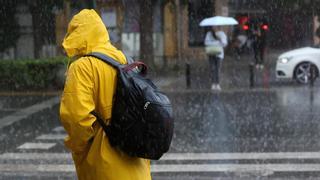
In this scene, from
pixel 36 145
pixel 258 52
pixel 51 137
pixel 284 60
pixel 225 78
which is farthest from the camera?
pixel 258 52

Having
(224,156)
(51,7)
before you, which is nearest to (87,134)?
(224,156)

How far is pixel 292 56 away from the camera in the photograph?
1873 centimetres

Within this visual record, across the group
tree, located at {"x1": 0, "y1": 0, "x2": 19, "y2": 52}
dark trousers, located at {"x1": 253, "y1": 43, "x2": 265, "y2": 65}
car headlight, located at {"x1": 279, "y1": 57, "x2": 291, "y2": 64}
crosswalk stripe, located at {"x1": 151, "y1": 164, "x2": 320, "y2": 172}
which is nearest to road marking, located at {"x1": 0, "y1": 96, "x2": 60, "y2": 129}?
crosswalk stripe, located at {"x1": 151, "y1": 164, "x2": 320, "y2": 172}

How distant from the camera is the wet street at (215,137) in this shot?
8062 millimetres

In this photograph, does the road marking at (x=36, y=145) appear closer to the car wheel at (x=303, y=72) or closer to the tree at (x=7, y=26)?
the car wheel at (x=303, y=72)

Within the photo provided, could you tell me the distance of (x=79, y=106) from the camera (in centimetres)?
342

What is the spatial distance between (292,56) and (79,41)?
15662mm

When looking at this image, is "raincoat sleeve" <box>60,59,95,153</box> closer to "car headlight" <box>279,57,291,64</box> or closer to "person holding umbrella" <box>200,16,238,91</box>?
"person holding umbrella" <box>200,16,238,91</box>

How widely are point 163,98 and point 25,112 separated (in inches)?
429

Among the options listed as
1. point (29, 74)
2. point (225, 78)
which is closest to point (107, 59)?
point (29, 74)

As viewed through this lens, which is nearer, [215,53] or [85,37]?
[85,37]

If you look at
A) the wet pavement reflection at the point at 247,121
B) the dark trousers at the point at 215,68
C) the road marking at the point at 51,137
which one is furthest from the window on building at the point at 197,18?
the road marking at the point at 51,137

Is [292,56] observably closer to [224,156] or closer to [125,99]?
[224,156]

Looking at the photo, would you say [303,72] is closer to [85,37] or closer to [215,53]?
[215,53]
